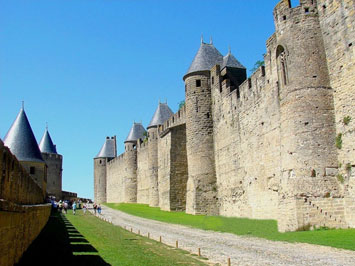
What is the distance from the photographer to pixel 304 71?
16.1 m

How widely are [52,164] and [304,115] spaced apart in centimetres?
4788

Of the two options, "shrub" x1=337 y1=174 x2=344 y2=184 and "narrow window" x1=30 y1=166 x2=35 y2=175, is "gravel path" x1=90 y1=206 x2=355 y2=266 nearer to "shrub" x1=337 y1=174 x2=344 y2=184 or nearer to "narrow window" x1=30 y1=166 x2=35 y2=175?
"shrub" x1=337 y1=174 x2=344 y2=184

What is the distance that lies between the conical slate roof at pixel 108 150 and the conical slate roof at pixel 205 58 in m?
33.5

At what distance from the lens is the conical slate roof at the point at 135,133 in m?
50.8

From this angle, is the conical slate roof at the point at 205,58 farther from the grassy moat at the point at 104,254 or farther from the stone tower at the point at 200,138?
the grassy moat at the point at 104,254

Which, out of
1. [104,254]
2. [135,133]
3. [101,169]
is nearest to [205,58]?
[104,254]

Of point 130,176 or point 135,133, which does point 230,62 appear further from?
point 135,133

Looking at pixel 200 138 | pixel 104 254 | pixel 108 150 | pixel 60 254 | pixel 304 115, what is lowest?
pixel 104 254

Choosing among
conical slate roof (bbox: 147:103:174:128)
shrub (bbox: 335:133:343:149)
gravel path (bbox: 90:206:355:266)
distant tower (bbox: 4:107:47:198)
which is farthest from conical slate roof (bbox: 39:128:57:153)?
shrub (bbox: 335:133:343:149)

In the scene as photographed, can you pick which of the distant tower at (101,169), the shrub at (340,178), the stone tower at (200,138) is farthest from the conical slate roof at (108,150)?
the shrub at (340,178)

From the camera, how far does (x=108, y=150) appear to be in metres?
60.9

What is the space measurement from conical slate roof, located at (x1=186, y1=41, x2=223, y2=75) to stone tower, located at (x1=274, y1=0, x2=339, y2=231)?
1165 cm

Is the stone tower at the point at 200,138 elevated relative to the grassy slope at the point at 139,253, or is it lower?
elevated

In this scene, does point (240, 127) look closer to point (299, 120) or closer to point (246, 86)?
point (246, 86)
